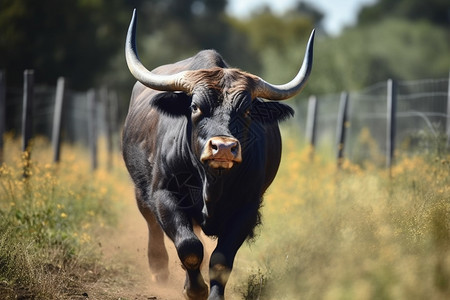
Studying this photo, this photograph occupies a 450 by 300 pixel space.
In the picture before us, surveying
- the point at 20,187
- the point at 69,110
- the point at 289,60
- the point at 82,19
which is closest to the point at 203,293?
the point at 20,187

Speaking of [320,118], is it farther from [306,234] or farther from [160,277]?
[160,277]

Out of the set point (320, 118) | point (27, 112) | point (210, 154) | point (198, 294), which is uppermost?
point (320, 118)

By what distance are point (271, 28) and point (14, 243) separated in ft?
259

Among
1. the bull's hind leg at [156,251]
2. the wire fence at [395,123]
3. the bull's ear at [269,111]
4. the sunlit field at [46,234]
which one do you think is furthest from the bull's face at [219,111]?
the wire fence at [395,123]

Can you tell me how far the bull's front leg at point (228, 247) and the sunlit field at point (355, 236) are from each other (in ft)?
1.08

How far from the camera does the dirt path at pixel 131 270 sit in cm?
677

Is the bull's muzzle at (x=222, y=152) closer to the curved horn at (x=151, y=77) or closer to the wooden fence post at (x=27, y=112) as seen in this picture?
the curved horn at (x=151, y=77)

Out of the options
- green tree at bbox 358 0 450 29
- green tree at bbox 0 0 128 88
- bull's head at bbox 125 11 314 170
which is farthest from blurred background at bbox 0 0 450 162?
green tree at bbox 358 0 450 29

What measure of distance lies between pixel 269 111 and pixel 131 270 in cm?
270

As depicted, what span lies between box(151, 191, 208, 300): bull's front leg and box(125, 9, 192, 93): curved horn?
906 mm

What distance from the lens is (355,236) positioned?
5328 millimetres

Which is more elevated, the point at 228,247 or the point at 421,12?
the point at 421,12

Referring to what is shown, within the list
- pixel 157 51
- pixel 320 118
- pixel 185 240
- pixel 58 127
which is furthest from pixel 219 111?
pixel 157 51

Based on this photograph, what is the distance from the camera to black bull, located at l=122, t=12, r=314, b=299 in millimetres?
5738
